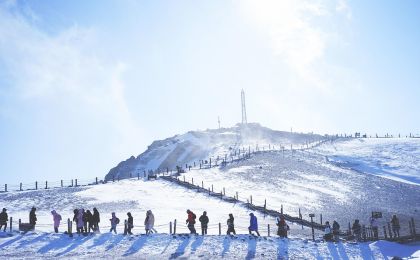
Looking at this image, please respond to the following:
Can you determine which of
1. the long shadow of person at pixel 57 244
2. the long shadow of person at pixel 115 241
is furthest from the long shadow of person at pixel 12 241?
the long shadow of person at pixel 115 241

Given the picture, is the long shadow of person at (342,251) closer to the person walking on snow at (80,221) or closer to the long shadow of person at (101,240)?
the long shadow of person at (101,240)

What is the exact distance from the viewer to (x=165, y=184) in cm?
5606

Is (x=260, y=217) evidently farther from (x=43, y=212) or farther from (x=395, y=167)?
(x=395, y=167)

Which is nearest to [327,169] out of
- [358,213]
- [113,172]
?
[358,213]

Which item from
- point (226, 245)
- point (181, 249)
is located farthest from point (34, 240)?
point (226, 245)

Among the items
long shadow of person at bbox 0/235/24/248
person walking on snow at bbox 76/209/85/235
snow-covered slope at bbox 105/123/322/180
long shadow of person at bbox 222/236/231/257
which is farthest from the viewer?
snow-covered slope at bbox 105/123/322/180

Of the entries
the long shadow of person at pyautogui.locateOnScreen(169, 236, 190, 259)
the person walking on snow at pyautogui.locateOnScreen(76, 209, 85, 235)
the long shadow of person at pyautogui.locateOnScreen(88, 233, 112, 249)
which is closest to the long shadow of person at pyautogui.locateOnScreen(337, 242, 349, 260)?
the long shadow of person at pyautogui.locateOnScreen(169, 236, 190, 259)

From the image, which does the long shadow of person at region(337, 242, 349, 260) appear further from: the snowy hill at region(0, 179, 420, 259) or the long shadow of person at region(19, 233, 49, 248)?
the long shadow of person at region(19, 233, 49, 248)

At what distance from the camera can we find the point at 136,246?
939 inches

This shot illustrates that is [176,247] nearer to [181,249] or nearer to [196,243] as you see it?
[181,249]

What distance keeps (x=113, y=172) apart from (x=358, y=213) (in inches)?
3337

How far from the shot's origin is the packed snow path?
22.5m

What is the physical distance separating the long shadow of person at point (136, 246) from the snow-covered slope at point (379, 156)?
61133 millimetres

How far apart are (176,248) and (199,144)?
101m
